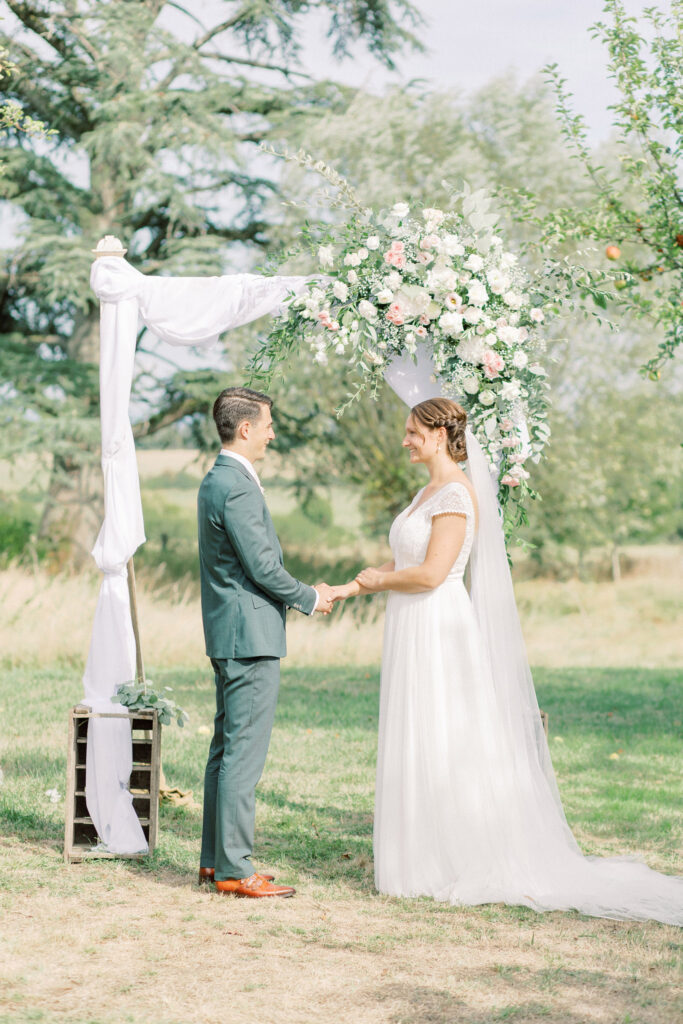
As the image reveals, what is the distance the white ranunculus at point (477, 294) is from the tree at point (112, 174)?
42.0ft

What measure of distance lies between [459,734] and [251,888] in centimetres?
118

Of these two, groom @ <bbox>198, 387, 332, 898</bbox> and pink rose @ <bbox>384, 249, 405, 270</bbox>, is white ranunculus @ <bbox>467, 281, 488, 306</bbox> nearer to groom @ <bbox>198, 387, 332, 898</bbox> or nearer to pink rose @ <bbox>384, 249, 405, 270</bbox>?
pink rose @ <bbox>384, 249, 405, 270</bbox>

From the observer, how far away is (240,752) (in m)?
4.98

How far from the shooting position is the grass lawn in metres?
3.78

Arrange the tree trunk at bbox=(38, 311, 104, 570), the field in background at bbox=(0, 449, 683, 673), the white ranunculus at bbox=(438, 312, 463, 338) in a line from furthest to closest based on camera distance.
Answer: the tree trunk at bbox=(38, 311, 104, 570) < the field in background at bbox=(0, 449, 683, 673) < the white ranunculus at bbox=(438, 312, 463, 338)

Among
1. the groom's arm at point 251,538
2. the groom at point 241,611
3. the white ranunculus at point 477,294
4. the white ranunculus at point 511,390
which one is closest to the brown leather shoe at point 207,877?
the groom at point 241,611

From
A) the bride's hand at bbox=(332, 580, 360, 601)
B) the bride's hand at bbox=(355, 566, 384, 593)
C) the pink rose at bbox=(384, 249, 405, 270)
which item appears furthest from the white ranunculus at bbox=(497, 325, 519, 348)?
the bride's hand at bbox=(332, 580, 360, 601)

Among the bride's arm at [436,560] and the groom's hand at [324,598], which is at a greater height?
the bride's arm at [436,560]

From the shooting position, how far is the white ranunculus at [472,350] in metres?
5.57

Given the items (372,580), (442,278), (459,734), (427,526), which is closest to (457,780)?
(459,734)

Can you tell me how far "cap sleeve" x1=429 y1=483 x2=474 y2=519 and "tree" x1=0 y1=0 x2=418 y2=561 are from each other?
43.6ft

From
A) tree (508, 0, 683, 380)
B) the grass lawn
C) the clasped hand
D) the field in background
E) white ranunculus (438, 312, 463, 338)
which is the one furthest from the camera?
the field in background

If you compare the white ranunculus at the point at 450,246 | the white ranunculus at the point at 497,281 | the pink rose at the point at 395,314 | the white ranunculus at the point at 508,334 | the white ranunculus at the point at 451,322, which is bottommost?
the white ranunculus at the point at 508,334

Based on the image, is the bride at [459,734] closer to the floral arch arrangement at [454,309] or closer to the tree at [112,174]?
the floral arch arrangement at [454,309]
